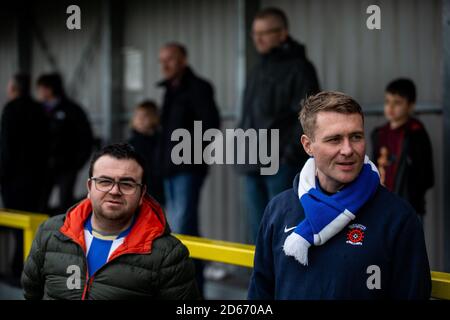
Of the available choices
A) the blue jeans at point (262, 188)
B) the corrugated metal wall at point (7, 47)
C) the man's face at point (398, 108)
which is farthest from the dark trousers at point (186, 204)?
the corrugated metal wall at point (7, 47)

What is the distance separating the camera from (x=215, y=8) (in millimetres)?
6332

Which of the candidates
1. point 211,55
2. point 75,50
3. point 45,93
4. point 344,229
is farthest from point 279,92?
point 75,50

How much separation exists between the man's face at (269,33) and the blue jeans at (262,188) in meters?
0.83

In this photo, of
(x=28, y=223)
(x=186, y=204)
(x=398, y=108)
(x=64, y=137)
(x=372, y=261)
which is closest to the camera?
(x=372, y=261)

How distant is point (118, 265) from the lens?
2432 mm

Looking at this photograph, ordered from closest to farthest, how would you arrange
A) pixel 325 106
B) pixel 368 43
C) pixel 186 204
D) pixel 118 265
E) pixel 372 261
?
pixel 372 261, pixel 325 106, pixel 118 265, pixel 186 204, pixel 368 43

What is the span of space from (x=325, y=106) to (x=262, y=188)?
2277mm

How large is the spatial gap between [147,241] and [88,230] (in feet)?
0.91

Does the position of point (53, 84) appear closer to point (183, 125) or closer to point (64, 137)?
point (64, 137)

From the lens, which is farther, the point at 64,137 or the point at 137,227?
the point at 64,137

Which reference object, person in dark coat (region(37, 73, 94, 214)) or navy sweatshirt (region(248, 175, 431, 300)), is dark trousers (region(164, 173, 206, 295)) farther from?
navy sweatshirt (region(248, 175, 431, 300))

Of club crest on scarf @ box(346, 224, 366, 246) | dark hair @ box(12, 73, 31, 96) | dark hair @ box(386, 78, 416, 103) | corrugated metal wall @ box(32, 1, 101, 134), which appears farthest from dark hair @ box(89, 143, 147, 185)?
corrugated metal wall @ box(32, 1, 101, 134)

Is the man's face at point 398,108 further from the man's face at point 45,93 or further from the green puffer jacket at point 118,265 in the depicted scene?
the man's face at point 45,93

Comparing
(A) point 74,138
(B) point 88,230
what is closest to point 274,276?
(B) point 88,230
